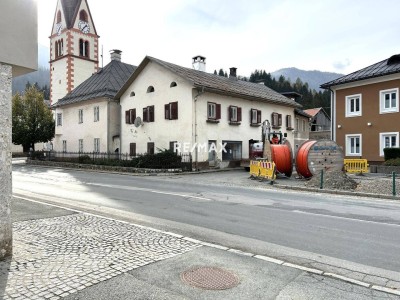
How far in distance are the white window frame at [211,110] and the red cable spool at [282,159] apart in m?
8.46

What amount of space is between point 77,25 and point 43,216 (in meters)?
46.3

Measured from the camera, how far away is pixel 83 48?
48781 mm

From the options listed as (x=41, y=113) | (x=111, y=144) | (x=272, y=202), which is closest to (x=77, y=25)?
(x=41, y=113)

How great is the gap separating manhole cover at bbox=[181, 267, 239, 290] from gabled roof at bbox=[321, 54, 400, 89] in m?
25.2

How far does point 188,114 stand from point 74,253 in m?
21.9

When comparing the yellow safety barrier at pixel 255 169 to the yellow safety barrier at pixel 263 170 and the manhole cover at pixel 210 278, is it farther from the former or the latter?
the manhole cover at pixel 210 278

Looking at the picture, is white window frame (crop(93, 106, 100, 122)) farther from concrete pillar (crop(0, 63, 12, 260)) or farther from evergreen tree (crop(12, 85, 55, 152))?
concrete pillar (crop(0, 63, 12, 260))

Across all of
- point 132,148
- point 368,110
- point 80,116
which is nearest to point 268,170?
point 368,110

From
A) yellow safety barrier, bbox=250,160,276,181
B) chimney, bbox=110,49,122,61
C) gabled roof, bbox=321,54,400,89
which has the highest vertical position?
chimney, bbox=110,49,122,61

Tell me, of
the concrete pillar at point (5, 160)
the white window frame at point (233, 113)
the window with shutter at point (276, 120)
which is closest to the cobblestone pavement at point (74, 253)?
the concrete pillar at point (5, 160)

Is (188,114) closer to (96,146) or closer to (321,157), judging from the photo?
(321,157)

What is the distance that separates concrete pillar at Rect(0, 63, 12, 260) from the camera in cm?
518

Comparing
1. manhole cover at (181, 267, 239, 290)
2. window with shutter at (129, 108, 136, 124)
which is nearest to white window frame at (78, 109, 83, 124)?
window with shutter at (129, 108, 136, 124)

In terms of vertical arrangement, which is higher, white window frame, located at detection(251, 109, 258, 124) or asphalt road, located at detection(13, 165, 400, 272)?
white window frame, located at detection(251, 109, 258, 124)
